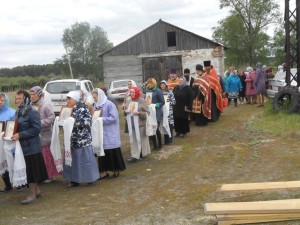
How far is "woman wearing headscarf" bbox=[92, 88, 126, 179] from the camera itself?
7578 millimetres

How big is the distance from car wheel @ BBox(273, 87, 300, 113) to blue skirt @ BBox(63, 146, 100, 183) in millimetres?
7232

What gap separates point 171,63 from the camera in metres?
28.5

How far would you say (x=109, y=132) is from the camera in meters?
7.60

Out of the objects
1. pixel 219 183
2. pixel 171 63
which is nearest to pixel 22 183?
pixel 219 183

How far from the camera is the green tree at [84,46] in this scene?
7369 centimetres

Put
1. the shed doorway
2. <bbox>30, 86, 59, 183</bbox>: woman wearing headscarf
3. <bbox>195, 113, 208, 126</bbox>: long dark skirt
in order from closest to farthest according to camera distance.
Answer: <bbox>30, 86, 59, 183</bbox>: woman wearing headscarf
<bbox>195, 113, 208, 126</bbox>: long dark skirt
the shed doorway

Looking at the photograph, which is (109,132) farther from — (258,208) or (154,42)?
(154,42)

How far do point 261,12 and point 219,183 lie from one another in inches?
1867

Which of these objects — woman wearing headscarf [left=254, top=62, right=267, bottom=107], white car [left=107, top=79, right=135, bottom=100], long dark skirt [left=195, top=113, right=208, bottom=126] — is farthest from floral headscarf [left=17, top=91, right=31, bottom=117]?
white car [left=107, top=79, right=135, bottom=100]

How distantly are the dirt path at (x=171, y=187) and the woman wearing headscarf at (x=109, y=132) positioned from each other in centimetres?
33

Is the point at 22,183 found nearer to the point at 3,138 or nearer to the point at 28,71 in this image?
the point at 3,138

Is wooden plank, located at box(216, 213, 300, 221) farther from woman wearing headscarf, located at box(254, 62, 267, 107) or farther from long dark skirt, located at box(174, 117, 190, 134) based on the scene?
woman wearing headscarf, located at box(254, 62, 267, 107)

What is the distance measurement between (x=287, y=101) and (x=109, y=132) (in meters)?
7.19

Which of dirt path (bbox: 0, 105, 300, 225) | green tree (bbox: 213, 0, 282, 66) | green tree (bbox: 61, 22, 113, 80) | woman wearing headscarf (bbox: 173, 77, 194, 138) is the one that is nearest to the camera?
dirt path (bbox: 0, 105, 300, 225)
